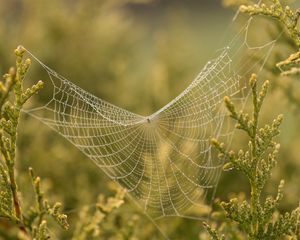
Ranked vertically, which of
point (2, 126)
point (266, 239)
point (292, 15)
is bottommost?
point (266, 239)

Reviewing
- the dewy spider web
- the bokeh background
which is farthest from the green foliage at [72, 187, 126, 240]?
the dewy spider web

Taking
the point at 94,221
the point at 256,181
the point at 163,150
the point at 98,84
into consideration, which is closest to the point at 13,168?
the point at 94,221

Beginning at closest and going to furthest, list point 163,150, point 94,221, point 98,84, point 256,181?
point 256,181 → point 94,221 → point 163,150 → point 98,84

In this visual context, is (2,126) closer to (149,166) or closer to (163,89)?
(149,166)

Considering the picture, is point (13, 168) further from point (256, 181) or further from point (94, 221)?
point (256, 181)

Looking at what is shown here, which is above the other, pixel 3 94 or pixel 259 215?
pixel 3 94

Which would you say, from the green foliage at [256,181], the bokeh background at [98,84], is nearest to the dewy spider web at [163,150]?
the bokeh background at [98,84]

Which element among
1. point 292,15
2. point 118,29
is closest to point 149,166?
point 292,15

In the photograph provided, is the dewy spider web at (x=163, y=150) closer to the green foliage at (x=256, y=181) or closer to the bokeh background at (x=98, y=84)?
the bokeh background at (x=98, y=84)
